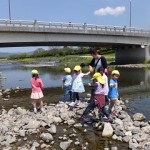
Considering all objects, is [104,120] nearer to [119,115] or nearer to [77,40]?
[119,115]

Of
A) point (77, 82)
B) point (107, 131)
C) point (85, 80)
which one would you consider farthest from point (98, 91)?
point (85, 80)

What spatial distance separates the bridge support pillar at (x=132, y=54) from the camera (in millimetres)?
56344

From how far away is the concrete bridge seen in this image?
36406mm

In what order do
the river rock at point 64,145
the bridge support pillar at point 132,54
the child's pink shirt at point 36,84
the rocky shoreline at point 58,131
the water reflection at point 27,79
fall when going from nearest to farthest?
1. the river rock at point 64,145
2. the rocky shoreline at point 58,131
3. the child's pink shirt at point 36,84
4. the water reflection at point 27,79
5. the bridge support pillar at point 132,54

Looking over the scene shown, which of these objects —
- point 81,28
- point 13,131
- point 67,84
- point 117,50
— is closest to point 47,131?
point 13,131

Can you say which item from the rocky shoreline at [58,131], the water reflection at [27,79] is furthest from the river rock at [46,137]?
the water reflection at [27,79]

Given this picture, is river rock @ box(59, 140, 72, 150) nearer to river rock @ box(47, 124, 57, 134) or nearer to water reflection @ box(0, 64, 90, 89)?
river rock @ box(47, 124, 57, 134)

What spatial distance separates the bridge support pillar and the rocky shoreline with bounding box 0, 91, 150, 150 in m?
45.3

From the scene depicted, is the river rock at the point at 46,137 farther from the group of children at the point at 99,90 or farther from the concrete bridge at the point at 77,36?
the concrete bridge at the point at 77,36

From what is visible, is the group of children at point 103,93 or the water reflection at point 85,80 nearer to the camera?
the group of children at point 103,93

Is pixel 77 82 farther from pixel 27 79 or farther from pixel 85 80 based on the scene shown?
pixel 27 79

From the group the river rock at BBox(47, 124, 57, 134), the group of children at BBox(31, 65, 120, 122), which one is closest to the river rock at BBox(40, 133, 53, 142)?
the river rock at BBox(47, 124, 57, 134)

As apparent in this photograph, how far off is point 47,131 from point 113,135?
7.03 feet

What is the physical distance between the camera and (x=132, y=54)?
58.2 m
